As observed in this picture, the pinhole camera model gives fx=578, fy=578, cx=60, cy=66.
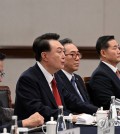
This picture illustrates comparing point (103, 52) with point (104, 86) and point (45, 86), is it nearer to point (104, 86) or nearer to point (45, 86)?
point (104, 86)

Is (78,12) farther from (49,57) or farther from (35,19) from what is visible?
(49,57)

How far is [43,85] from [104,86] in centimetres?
130

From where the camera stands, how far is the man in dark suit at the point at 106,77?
19.0ft

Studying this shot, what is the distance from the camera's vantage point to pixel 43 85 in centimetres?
467

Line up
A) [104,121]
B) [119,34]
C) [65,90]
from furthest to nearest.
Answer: [119,34], [65,90], [104,121]

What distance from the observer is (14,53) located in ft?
23.7

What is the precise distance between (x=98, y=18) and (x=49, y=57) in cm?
278

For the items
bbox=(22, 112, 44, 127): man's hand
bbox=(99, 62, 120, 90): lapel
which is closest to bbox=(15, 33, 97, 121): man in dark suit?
bbox=(22, 112, 44, 127): man's hand

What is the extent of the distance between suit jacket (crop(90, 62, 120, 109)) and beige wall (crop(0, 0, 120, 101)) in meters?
1.54

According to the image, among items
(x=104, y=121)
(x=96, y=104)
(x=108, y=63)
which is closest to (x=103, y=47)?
(x=108, y=63)

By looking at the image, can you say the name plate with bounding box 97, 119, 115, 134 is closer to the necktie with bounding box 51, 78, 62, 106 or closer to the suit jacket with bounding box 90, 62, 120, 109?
the necktie with bounding box 51, 78, 62, 106

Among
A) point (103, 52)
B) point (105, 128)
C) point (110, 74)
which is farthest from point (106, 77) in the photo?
point (105, 128)

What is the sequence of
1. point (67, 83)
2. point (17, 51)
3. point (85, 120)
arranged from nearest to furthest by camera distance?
point (85, 120)
point (67, 83)
point (17, 51)

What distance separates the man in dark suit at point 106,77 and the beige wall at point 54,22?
4.25 ft
